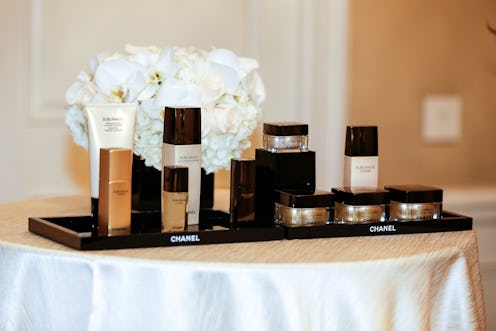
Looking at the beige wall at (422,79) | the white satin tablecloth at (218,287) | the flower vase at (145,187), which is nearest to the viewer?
the white satin tablecloth at (218,287)

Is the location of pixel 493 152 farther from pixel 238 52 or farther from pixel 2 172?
pixel 2 172

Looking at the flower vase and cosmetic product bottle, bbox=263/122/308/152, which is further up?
cosmetic product bottle, bbox=263/122/308/152

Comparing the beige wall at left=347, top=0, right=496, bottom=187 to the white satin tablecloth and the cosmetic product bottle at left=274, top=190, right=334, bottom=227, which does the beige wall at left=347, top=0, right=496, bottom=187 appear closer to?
the cosmetic product bottle at left=274, top=190, right=334, bottom=227

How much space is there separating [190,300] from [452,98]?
1580mm

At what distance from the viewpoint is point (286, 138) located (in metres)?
1.43

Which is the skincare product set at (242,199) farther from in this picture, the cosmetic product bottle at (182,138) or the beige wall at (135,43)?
the beige wall at (135,43)

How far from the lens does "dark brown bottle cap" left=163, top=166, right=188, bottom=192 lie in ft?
4.14

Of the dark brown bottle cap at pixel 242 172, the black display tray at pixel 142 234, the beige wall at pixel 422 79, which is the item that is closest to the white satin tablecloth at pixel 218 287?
the black display tray at pixel 142 234

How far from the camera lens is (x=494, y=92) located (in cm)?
258

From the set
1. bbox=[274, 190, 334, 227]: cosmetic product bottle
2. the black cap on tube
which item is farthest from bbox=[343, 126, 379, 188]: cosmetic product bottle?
bbox=[274, 190, 334, 227]: cosmetic product bottle

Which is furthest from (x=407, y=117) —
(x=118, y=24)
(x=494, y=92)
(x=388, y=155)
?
(x=118, y=24)

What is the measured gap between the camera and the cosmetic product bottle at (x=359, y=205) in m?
1.37

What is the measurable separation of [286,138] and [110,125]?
292 millimetres

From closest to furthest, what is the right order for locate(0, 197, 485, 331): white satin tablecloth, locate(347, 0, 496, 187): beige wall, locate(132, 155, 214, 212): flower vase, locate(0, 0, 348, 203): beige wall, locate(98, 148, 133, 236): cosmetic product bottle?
locate(0, 197, 485, 331): white satin tablecloth, locate(98, 148, 133, 236): cosmetic product bottle, locate(132, 155, 214, 212): flower vase, locate(0, 0, 348, 203): beige wall, locate(347, 0, 496, 187): beige wall
